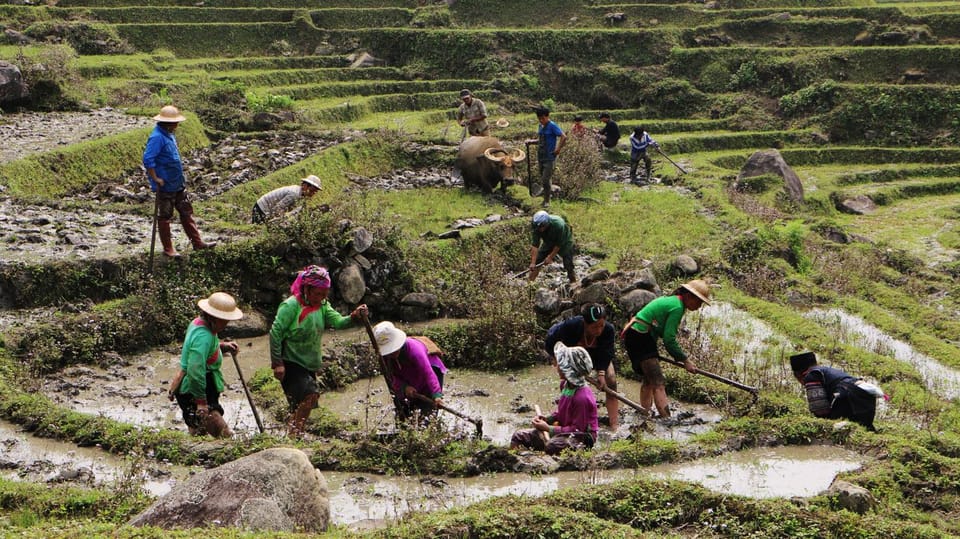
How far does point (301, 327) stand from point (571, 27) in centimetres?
3021

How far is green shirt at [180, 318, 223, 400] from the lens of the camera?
332 inches

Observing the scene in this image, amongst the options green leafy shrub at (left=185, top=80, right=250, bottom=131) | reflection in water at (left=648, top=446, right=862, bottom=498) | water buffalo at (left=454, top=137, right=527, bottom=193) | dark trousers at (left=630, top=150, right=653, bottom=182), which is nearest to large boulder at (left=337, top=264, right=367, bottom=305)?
reflection in water at (left=648, top=446, right=862, bottom=498)

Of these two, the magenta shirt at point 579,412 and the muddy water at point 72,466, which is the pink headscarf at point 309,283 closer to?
the muddy water at point 72,466

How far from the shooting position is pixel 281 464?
689cm

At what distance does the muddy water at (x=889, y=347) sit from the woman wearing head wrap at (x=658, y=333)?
388cm

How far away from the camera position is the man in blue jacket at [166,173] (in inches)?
464

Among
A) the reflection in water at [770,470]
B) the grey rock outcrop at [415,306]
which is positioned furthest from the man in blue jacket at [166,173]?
the reflection in water at [770,470]

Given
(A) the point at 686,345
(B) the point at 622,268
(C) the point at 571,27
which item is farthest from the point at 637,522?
(C) the point at 571,27

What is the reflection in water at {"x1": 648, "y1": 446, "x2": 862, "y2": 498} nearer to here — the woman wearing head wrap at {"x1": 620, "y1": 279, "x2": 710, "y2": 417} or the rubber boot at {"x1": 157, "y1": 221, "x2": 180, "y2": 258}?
the woman wearing head wrap at {"x1": 620, "y1": 279, "x2": 710, "y2": 417}

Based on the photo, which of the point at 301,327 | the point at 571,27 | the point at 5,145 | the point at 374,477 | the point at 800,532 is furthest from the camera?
the point at 571,27

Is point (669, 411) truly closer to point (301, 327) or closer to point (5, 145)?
point (301, 327)

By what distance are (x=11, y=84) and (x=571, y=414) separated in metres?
16.6

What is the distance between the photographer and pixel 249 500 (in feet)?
21.8

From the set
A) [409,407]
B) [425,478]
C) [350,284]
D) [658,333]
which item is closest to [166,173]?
[350,284]
